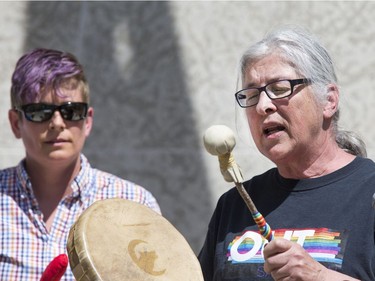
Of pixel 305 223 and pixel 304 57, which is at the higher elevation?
pixel 304 57

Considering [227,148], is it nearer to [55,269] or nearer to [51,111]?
[55,269]

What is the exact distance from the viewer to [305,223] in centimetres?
260

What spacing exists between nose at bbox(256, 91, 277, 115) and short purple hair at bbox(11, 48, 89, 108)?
3.19 ft

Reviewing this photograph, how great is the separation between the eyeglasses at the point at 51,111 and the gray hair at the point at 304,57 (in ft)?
2.64

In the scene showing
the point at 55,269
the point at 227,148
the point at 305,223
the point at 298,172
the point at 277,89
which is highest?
the point at 277,89

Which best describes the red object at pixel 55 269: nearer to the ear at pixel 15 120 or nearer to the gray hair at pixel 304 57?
the gray hair at pixel 304 57

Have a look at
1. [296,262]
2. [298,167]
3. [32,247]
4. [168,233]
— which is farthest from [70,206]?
[296,262]

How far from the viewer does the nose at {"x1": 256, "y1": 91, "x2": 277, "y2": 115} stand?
2.65m

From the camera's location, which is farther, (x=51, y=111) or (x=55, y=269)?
(x=51, y=111)

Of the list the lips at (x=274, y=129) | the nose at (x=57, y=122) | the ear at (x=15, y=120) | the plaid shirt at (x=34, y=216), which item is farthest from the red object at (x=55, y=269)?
the ear at (x=15, y=120)

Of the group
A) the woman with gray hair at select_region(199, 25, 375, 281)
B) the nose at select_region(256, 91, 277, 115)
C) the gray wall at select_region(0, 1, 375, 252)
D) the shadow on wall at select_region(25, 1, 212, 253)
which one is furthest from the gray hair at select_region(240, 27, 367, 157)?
the shadow on wall at select_region(25, 1, 212, 253)

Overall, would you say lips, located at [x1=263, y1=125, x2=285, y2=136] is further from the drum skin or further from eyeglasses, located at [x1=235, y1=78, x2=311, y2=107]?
the drum skin

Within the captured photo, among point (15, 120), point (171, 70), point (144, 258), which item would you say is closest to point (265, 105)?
point (144, 258)

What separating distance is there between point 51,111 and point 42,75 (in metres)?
0.13
